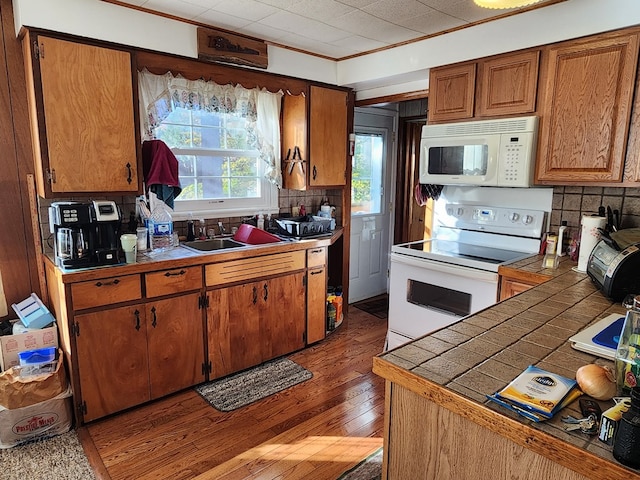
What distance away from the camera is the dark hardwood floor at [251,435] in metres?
2.04

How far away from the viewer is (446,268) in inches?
103

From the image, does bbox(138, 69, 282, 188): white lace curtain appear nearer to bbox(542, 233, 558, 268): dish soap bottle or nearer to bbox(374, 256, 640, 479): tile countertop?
bbox(542, 233, 558, 268): dish soap bottle

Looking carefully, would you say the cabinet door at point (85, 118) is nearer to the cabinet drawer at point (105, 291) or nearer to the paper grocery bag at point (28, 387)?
the cabinet drawer at point (105, 291)

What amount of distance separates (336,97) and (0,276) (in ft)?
8.96

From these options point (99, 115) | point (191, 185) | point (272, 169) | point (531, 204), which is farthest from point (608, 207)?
point (99, 115)

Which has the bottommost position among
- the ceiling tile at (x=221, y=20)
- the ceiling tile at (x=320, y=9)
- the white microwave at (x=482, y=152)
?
the white microwave at (x=482, y=152)

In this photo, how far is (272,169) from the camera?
11.4 feet

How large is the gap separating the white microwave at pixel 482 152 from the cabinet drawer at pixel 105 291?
6.70 ft

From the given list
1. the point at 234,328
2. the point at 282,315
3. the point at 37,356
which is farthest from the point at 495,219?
the point at 37,356

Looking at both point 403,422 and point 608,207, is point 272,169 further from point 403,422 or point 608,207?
point 403,422

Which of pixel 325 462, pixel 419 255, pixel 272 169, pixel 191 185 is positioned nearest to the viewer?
pixel 325 462

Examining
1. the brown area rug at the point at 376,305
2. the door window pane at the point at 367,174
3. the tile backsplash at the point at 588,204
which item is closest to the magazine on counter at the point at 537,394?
the tile backsplash at the point at 588,204

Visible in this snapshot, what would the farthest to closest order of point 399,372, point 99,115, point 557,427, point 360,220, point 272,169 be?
point 360,220 < point 272,169 < point 99,115 < point 399,372 < point 557,427

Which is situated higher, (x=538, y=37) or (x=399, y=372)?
(x=538, y=37)
